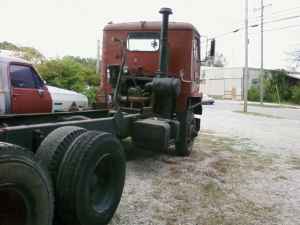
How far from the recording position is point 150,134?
6.00 metres

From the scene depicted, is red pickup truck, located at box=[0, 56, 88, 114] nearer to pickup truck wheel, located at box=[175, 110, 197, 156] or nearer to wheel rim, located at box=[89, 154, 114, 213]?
pickup truck wheel, located at box=[175, 110, 197, 156]

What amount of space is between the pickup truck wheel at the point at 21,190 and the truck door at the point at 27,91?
507cm

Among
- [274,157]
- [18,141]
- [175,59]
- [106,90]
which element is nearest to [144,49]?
[175,59]

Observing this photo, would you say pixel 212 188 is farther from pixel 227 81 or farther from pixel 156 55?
pixel 227 81

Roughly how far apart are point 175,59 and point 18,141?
4.66 meters

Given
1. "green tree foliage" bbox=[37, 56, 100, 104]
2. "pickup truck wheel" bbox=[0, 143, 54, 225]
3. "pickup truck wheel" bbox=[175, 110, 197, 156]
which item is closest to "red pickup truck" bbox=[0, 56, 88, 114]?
"pickup truck wheel" bbox=[175, 110, 197, 156]

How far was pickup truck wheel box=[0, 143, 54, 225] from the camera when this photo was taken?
2395 millimetres

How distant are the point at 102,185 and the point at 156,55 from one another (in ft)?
14.2

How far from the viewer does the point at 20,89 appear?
738cm

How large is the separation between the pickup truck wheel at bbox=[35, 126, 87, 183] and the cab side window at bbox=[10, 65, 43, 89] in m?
4.35

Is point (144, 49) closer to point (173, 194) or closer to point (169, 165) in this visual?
point (169, 165)

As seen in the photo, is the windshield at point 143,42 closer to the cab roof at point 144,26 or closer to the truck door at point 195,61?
the cab roof at point 144,26

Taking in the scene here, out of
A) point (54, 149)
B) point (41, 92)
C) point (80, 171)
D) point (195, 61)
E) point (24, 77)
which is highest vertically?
point (195, 61)

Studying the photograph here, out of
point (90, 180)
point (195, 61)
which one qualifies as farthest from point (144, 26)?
point (90, 180)
